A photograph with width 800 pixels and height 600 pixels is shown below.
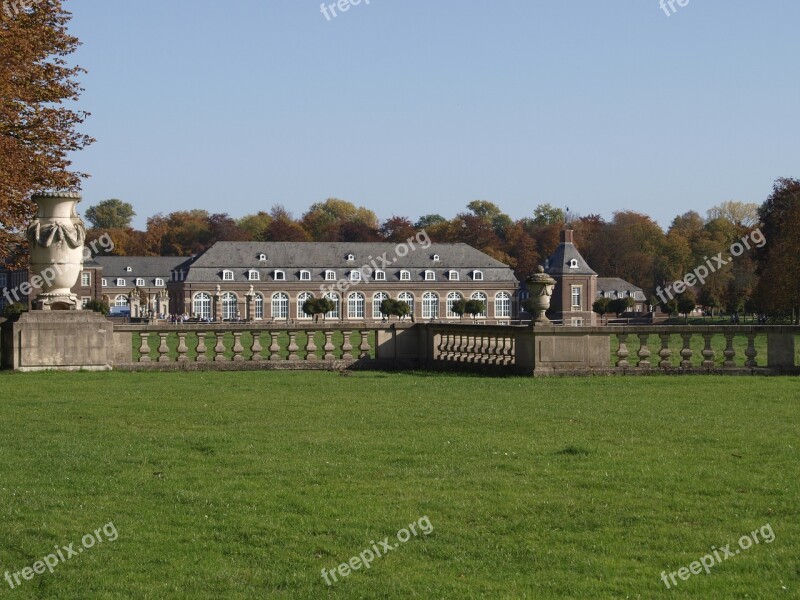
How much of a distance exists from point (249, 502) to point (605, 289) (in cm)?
11236

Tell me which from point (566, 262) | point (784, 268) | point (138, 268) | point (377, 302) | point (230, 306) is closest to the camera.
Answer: point (784, 268)

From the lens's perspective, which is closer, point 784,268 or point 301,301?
point 784,268

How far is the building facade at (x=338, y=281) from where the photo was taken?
112 meters

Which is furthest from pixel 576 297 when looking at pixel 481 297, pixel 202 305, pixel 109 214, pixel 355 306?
pixel 109 214

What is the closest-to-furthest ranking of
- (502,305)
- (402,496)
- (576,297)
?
(402,496) < (576,297) < (502,305)

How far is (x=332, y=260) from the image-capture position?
11656cm

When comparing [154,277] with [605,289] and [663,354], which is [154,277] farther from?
[663,354]

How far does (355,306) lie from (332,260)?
5517 millimetres

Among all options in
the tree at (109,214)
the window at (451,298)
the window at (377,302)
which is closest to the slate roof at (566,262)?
the window at (451,298)

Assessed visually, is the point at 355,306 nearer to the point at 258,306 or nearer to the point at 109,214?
the point at 258,306

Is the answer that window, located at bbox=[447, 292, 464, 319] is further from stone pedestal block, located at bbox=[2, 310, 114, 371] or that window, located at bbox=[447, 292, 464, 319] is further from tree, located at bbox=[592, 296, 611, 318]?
stone pedestal block, located at bbox=[2, 310, 114, 371]

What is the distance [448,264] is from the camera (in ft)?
390

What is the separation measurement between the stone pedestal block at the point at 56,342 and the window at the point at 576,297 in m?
91.3

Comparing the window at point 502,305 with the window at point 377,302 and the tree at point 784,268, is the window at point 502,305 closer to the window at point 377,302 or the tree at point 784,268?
the window at point 377,302
